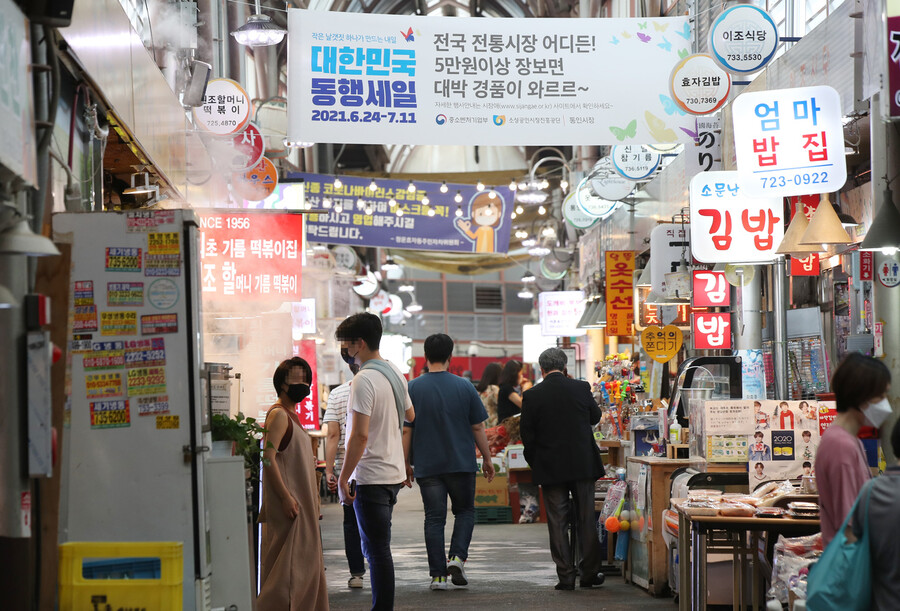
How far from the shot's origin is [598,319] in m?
16.8

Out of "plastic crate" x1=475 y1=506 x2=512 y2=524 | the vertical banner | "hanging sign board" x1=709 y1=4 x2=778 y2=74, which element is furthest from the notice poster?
the vertical banner

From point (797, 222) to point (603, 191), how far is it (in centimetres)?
640

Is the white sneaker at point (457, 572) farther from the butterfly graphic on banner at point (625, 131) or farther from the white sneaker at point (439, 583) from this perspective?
the butterfly graphic on banner at point (625, 131)

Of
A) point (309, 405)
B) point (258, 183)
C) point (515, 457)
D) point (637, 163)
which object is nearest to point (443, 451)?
point (258, 183)

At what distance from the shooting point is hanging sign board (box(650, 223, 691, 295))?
40.5ft

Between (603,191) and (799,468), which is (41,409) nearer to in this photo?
(799,468)

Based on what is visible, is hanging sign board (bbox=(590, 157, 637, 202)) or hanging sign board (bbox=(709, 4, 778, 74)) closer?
hanging sign board (bbox=(709, 4, 778, 74))

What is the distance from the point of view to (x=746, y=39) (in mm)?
8930

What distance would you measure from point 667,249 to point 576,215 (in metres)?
5.10

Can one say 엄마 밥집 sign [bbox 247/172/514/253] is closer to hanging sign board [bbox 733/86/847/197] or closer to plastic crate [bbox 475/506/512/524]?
plastic crate [bbox 475/506/512/524]

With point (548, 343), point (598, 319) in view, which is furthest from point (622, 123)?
point (548, 343)

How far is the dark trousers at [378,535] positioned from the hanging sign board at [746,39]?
14.6 ft


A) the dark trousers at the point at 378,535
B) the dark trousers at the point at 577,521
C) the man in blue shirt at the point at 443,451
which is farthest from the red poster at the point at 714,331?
the dark trousers at the point at 378,535

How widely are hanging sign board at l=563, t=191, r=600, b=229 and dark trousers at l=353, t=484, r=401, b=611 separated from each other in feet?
33.8
